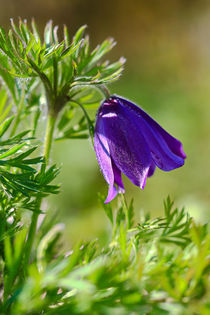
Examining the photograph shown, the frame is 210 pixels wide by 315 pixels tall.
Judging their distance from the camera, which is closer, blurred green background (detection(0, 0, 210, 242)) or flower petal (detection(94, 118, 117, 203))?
→ flower petal (detection(94, 118, 117, 203))

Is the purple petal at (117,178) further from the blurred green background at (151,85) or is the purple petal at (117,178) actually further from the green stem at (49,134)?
the blurred green background at (151,85)

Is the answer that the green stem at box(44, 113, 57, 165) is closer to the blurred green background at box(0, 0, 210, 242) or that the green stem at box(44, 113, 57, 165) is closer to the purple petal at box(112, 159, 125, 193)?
the purple petal at box(112, 159, 125, 193)

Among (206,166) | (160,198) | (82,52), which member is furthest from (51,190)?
(206,166)

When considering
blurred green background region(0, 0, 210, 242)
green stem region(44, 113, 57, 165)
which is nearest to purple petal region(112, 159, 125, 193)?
green stem region(44, 113, 57, 165)

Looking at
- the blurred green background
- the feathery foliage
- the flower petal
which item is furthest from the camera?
the blurred green background

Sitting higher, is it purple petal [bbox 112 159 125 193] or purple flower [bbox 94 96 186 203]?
purple flower [bbox 94 96 186 203]

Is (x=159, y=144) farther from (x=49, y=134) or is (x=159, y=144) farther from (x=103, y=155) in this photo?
(x=49, y=134)
